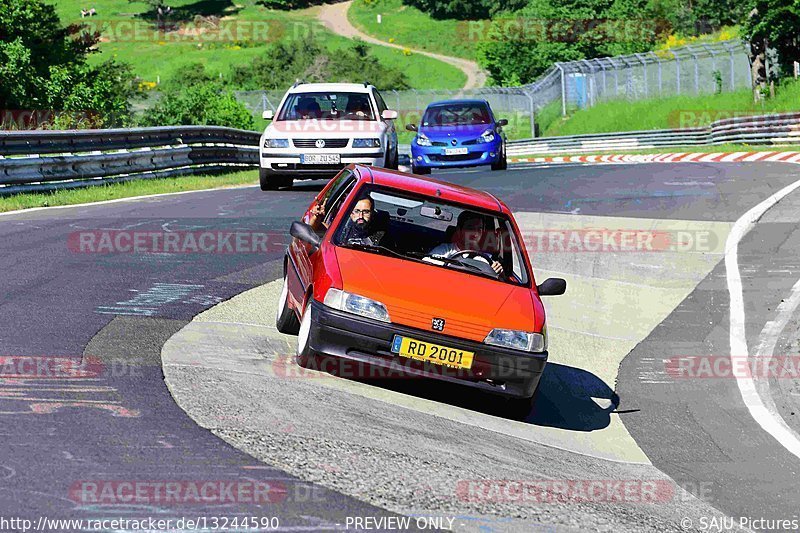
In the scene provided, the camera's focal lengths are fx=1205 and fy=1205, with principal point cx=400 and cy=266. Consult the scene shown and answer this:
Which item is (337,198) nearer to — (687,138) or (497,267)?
(497,267)

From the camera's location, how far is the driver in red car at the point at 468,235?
30.4 feet

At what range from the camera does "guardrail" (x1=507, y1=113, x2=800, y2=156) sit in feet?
113

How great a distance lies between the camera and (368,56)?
9662cm

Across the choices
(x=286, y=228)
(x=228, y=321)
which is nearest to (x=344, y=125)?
(x=286, y=228)

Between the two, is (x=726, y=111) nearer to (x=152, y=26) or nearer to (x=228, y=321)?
(x=228, y=321)

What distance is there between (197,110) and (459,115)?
38.7 ft

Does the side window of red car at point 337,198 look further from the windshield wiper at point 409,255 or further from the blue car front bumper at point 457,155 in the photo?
the blue car front bumper at point 457,155

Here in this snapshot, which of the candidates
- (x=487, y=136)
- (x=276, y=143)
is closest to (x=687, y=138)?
(x=487, y=136)

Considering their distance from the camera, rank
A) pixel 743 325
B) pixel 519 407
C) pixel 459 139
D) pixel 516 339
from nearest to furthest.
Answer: pixel 516 339 < pixel 519 407 < pixel 743 325 < pixel 459 139

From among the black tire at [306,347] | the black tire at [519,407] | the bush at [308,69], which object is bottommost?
the bush at [308,69]

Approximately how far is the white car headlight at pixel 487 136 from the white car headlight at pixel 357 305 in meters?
18.8

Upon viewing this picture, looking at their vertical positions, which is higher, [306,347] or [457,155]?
[306,347]

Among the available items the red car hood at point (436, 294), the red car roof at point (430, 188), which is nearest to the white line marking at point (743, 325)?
the red car hood at point (436, 294)

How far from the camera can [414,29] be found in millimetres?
121688
